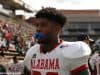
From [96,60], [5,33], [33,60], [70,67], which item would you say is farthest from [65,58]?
[5,33]

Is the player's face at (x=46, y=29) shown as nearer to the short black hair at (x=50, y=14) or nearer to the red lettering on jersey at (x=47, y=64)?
the short black hair at (x=50, y=14)

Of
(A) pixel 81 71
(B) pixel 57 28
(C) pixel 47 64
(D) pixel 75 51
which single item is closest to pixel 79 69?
(A) pixel 81 71

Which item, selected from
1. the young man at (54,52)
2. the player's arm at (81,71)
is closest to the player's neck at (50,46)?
the young man at (54,52)

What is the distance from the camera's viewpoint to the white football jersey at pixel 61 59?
2.98 m

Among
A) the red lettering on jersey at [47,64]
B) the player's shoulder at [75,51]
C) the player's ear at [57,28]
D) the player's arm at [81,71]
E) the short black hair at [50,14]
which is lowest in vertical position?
the player's arm at [81,71]

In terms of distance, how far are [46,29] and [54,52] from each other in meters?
0.18

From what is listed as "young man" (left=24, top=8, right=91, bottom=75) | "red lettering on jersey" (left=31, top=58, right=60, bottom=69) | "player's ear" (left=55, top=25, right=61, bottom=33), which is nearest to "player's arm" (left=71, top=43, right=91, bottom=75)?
"young man" (left=24, top=8, right=91, bottom=75)

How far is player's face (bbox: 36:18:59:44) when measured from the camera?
10.1 feet

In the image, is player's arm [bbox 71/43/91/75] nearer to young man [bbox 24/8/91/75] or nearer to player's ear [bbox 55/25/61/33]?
young man [bbox 24/8/91/75]

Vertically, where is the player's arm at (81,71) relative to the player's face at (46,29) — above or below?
below

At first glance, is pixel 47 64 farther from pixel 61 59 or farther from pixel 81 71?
pixel 81 71

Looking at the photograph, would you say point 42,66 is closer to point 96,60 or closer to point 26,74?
point 26,74

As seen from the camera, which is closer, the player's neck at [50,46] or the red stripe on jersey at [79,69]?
the red stripe on jersey at [79,69]

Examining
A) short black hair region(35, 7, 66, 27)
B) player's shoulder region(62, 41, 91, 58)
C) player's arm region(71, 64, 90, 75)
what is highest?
short black hair region(35, 7, 66, 27)
